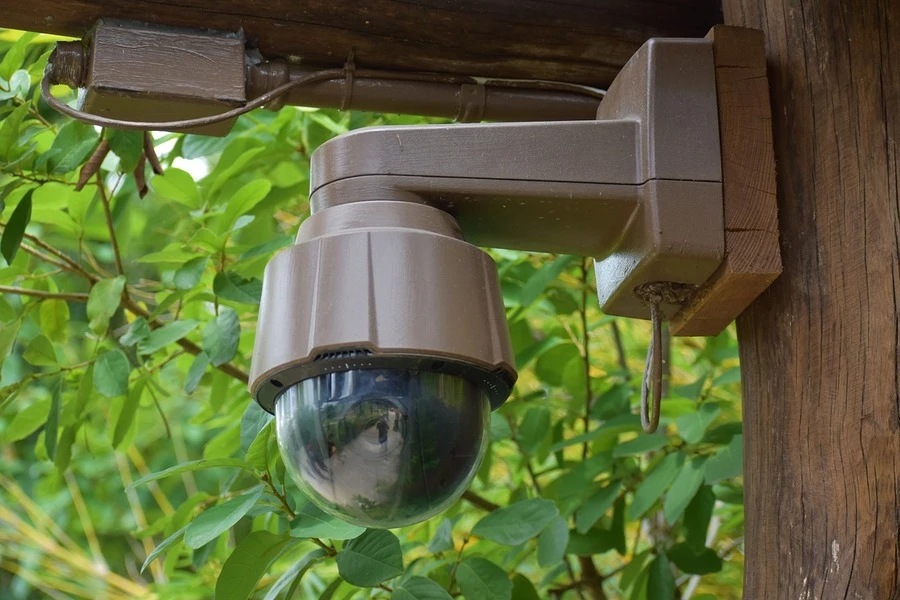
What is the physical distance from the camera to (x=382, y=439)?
82 cm

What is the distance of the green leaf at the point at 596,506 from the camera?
1566mm

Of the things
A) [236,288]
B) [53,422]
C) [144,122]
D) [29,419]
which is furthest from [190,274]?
[144,122]

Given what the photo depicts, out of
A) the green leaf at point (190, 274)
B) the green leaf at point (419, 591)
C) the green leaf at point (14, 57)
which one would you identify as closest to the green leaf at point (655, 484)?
the green leaf at point (419, 591)

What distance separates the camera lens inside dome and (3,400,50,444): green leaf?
914 mm

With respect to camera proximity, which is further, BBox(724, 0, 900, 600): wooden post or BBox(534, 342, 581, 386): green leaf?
BBox(534, 342, 581, 386): green leaf

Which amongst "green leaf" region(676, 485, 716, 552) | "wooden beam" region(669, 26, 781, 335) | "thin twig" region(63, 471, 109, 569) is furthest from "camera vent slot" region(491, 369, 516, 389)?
"thin twig" region(63, 471, 109, 569)

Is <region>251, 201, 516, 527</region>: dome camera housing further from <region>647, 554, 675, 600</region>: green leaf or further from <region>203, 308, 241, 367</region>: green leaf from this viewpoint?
<region>647, 554, 675, 600</region>: green leaf

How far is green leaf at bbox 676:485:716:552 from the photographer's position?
1570 mm

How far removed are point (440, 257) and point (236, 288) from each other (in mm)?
698

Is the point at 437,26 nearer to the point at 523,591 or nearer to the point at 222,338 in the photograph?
the point at 222,338

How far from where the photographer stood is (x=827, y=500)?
2.97 ft

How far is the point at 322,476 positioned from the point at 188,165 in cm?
120

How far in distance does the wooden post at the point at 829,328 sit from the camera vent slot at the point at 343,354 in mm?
422

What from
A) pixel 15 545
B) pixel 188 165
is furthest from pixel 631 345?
pixel 15 545
